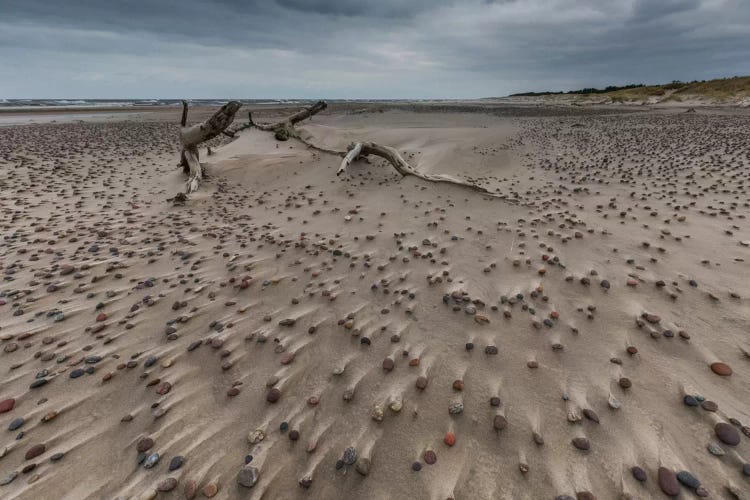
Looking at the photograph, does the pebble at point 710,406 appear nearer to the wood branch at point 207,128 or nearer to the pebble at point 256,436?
the pebble at point 256,436

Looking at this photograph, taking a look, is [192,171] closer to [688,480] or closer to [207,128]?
[207,128]

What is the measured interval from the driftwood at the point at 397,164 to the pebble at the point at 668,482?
6.62 m

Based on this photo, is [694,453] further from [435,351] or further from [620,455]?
[435,351]

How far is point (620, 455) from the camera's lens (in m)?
2.72

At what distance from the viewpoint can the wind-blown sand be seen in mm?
2754

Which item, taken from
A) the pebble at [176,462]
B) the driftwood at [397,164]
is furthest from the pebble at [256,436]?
the driftwood at [397,164]

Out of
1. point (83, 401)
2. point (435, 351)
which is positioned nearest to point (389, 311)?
point (435, 351)

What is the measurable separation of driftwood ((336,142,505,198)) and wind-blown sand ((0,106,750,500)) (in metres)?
1.03

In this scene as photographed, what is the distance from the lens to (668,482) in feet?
8.18

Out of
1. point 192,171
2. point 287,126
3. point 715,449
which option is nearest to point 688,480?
point 715,449

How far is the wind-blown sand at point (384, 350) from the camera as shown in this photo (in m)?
2.75

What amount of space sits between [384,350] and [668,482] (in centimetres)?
255

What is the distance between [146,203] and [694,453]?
11.4 meters

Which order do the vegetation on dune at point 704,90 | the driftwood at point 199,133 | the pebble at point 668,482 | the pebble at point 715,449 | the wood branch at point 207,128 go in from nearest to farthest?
the pebble at point 668,482 < the pebble at point 715,449 < the driftwood at point 199,133 < the wood branch at point 207,128 < the vegetation on dune at point 704,90
